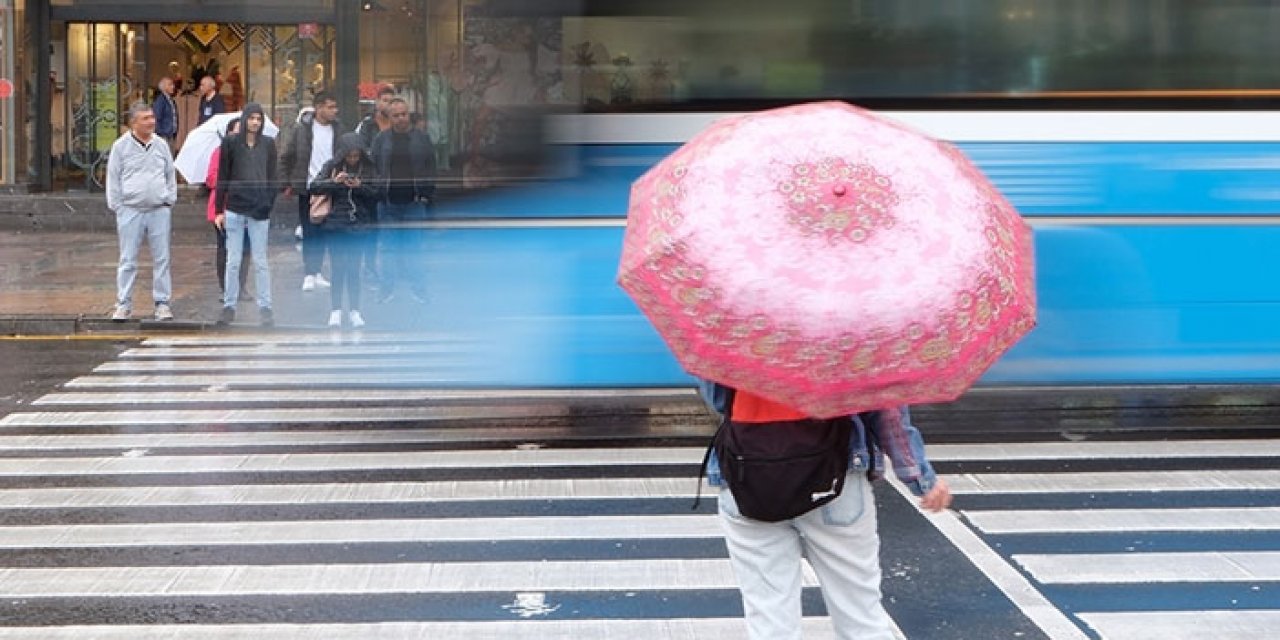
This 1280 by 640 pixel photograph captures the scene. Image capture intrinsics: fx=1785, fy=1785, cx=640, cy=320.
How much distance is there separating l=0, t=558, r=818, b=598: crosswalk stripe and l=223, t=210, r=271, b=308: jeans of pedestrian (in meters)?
8.80

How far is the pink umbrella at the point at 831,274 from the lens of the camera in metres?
4.02

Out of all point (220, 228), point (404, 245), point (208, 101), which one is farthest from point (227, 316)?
point (208, 101)

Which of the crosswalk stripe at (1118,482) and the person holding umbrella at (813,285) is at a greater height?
the person holding umbrella at (813,285)

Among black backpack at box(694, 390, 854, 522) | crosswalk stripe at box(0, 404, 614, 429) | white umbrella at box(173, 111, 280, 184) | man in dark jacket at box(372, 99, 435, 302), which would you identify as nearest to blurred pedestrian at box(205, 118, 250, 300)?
white umbrella at box(173, 111, 280, 184)

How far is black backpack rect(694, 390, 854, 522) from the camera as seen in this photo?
171 inches

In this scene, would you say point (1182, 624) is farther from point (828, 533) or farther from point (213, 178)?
point (213, 178)

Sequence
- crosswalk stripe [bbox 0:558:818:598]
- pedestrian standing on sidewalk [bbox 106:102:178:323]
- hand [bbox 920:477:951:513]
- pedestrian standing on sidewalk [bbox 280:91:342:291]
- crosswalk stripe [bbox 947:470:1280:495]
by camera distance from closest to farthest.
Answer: hand [bbox 920:477:951:513] → crosswalk stripe [bbox 0:558:818:598] → crosswalk stripe [bbox 947:470:1280:495] → pedestrian standing on sidewalk [bbox 280:91:342:291] → pedestrian standing on sidewalk [bbox 106:102:178:323]

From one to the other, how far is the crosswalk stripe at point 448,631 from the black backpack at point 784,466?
1.98 metres

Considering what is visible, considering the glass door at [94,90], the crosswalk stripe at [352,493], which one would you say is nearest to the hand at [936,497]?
the crosswalk stripe at [352,493]

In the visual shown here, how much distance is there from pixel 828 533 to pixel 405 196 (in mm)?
6237

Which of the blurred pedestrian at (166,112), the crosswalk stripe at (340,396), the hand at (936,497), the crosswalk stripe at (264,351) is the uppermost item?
the blurred pedestrian at (166,112)

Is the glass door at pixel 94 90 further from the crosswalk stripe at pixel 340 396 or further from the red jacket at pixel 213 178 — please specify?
the crosswalk stripe at pixel 340 396

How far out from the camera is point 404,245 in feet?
33.1

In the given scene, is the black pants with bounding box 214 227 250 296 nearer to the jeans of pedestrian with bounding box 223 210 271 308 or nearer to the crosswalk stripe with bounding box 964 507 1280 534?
the jeans of pedestrian with bounding box 223 210 271 308
